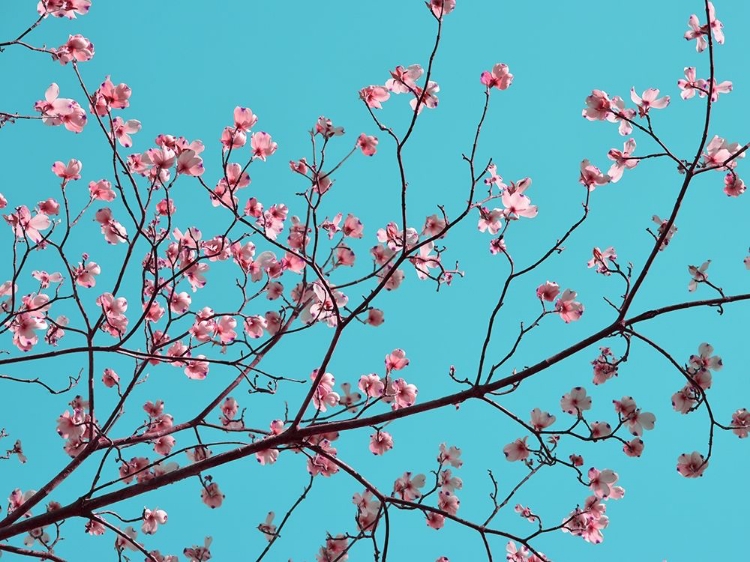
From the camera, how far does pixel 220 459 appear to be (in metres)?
2.74

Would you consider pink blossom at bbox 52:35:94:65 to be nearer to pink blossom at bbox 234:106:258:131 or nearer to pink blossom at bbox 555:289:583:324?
pink blossom at bbox 234:106:258:131

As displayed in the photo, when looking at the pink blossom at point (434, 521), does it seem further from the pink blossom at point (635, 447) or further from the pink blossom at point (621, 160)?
the pink blossom at point (621, 160)

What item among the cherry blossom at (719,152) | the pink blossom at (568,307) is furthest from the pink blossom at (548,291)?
the cherry blossom at (719,152)

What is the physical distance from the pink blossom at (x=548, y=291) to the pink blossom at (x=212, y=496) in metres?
1.72

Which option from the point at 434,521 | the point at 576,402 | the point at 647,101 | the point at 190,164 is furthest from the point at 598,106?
the point at 434,521

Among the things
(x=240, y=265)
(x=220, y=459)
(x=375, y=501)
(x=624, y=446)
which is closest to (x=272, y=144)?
(x=240, y=265)

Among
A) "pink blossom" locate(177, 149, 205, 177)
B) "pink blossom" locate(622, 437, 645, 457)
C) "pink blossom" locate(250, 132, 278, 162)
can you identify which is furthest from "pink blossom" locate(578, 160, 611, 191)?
"pink blossom" locate(177, 149, 205, 177)

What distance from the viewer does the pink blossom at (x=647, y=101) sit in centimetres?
299

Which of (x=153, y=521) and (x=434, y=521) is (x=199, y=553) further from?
(x=434, y=521)

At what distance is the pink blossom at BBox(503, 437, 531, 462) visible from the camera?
3139 mm

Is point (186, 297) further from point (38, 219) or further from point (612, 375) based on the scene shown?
point (612, 375)

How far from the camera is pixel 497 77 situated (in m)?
3.00

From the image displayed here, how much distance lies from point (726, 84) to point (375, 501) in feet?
7.80

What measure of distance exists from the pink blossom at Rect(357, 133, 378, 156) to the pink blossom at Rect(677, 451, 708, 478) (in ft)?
6.30
